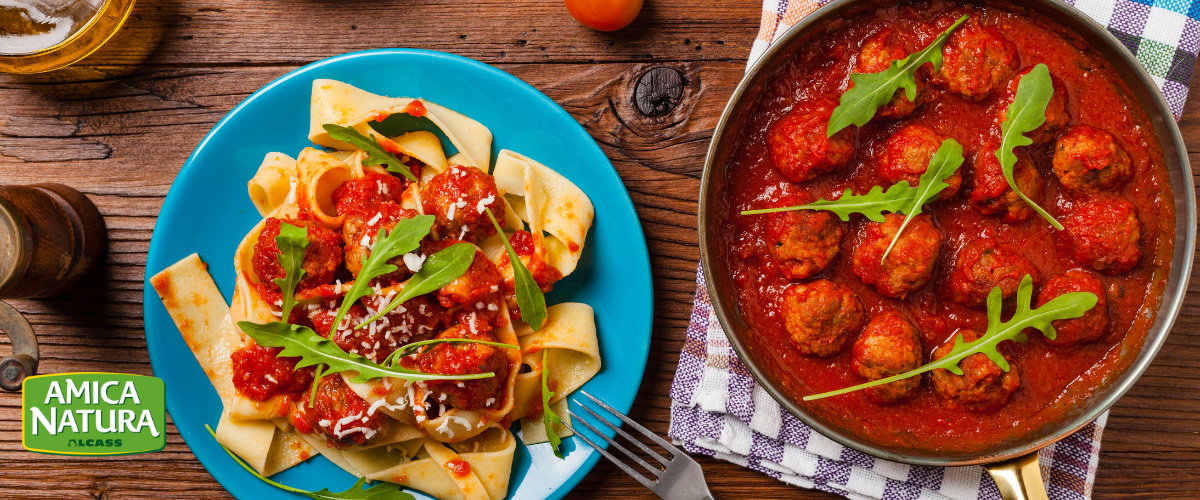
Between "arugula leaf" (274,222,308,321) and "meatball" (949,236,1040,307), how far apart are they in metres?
3.38

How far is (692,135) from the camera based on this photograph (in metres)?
4.12

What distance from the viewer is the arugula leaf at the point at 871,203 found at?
123 inches

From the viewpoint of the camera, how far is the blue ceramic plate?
3.88m

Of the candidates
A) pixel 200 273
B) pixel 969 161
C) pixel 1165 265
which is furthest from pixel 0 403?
pixel 1165 265

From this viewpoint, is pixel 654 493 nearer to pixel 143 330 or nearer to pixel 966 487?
pixel 966 487

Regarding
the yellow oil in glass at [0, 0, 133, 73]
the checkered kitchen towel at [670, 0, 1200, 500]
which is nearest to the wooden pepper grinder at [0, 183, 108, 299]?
the yellow oil in glass at [0, 0, 133, 73]

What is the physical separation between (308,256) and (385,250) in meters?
0.53

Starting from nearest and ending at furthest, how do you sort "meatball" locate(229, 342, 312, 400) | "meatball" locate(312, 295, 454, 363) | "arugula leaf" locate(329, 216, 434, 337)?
"arugula leaf" locate(329, 216, 434, 337) → "meatball" locate(312, 295, 454, 363) → "meatball" locate(229, 342, 312, 400)

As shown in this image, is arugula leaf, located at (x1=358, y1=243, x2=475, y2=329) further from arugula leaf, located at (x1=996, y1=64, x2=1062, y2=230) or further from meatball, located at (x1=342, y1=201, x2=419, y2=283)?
arugula leaf, located at (x1=996, y1=64, x2=1062, y2=230)

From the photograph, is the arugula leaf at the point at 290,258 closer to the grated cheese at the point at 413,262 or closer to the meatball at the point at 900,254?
the grated cheese at the point at 413,262

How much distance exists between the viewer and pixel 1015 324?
3182mm

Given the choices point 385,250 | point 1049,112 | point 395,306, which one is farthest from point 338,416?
point 1049,112

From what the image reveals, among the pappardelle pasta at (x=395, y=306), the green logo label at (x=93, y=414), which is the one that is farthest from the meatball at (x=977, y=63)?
the green logo label at (x=93, y=414)

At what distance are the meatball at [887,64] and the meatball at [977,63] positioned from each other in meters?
0.15
